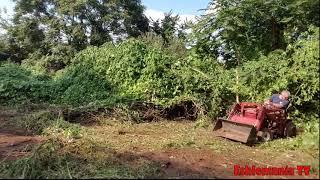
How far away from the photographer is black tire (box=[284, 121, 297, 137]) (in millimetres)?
8047

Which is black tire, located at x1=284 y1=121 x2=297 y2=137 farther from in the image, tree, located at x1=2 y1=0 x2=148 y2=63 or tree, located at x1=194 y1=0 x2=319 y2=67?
tree, located at x1=2 y1=0 x2=148 y2=63

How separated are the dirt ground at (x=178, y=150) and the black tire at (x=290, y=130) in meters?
1.11

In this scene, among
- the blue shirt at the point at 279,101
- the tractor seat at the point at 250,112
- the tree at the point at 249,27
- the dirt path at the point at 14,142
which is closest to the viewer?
the dirt path at the point at 14,142

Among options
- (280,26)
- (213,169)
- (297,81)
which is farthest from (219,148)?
(280,26)

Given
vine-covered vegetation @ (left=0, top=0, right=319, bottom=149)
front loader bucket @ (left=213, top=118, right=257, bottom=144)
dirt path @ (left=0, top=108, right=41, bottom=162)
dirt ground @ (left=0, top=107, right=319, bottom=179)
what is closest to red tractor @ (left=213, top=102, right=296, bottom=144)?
front loader bucket @ (left=213, top=118, right=257, bottom=144)

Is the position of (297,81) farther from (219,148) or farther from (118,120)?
(118,120)

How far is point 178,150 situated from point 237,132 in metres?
1.39

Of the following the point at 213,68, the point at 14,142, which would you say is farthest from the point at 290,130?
the point at 14,142

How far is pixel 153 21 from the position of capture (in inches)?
1166

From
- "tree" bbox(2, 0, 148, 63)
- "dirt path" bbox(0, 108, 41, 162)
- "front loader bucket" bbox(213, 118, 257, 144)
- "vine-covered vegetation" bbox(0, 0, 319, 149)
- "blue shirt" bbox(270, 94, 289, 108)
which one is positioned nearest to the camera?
"dirt path" bbox(0, 108, 41, 162)

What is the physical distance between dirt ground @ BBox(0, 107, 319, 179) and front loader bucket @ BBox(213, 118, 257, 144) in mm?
133

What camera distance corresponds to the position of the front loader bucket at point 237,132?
7395mm

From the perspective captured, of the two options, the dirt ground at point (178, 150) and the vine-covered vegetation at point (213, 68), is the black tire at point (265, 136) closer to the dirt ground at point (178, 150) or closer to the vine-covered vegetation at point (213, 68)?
the dirt ground at point (178, 150)

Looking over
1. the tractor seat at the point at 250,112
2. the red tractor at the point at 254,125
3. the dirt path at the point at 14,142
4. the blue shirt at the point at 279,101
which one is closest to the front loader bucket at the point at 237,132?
the red tractor at the point at 254,125
